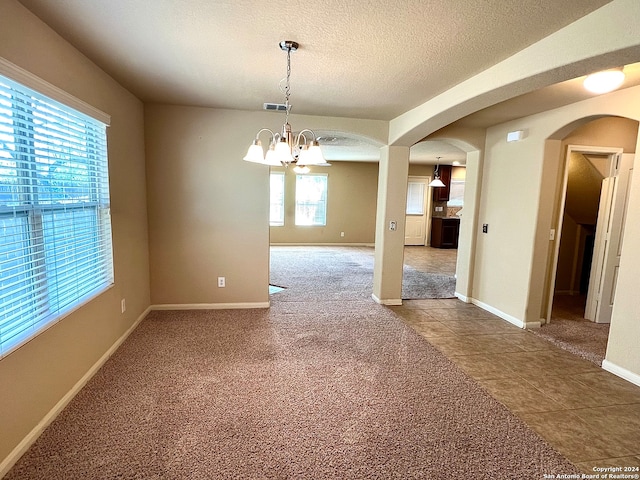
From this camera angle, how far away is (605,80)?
8.02 ft

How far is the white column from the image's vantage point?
428 centimetres

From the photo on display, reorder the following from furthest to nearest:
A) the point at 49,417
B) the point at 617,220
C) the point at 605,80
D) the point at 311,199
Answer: the point at 311,199, the point at 617,220, the point at 605,80, the point at 49,417

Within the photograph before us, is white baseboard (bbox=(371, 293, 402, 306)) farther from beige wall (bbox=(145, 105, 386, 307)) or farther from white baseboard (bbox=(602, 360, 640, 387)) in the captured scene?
white baseboard (bbox=(602, 360, 640, 387))

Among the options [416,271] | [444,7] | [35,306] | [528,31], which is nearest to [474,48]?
[528,31]

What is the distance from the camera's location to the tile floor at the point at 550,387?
6.38ft

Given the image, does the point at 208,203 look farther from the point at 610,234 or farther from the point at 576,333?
the point at 610,234

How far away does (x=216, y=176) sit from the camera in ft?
12.9

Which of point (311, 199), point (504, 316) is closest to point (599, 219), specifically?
point (504, 316)

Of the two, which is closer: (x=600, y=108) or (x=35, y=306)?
(x=35, y=306)

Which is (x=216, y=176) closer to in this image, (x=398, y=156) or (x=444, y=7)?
(x=398, y=156)

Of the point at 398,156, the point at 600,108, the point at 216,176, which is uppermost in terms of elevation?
the point at 600,108

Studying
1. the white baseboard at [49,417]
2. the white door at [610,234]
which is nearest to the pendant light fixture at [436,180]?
the white door at [610,234]

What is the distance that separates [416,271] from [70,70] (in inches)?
234

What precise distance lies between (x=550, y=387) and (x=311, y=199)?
743 centimetres
